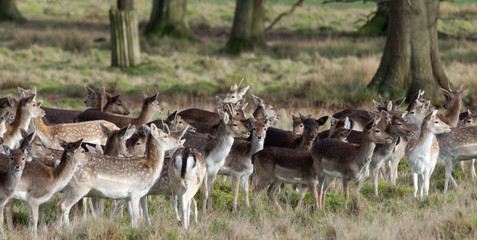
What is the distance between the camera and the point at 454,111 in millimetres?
11344

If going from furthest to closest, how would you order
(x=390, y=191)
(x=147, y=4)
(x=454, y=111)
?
(x=147, y=4) → (x=454, y=111) → (x=390, y=191)

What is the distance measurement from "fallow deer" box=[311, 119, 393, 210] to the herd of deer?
0.01 meters

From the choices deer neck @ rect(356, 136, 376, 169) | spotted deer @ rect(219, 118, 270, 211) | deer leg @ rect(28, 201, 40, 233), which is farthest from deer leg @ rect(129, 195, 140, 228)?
deer neck @ rect(356, 136, 376, 169)

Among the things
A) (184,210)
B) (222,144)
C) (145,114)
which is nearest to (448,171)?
(222,144)

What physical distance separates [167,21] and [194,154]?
20.8 metres

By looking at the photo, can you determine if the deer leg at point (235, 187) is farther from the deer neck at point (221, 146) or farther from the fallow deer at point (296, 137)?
the fallow deer at point (296, 137)

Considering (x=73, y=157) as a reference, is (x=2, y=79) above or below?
below

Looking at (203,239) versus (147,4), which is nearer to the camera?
(203,239)

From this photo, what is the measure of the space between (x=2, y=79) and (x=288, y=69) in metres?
7.78

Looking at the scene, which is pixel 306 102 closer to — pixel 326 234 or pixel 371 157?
pixel 371 157

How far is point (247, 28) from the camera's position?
24016 mm

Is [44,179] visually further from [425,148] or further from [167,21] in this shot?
[167,21]

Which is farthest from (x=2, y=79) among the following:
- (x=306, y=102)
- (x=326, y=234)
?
(x=326, y=234)

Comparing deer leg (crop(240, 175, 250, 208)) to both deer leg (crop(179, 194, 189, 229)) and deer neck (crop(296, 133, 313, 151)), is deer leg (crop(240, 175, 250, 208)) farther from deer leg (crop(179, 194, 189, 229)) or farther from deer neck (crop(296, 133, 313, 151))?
deer leg (crop(179, 194, 189, 229))
